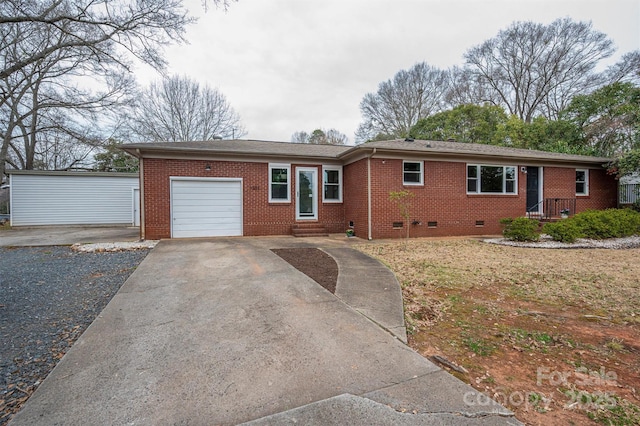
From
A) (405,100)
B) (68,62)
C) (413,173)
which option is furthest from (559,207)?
(68,62)

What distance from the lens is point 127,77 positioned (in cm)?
1808

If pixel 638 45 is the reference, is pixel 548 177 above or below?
below

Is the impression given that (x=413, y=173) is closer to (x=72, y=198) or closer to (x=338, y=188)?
(x=338, y=188)

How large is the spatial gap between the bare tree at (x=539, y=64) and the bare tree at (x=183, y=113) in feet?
70.0

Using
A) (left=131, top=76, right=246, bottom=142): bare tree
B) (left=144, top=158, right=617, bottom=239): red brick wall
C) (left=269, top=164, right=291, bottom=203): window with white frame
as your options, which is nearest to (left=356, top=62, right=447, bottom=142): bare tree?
(left=131, top=76, right=246, bottom=142): bare tree

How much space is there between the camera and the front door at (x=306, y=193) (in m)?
11.1

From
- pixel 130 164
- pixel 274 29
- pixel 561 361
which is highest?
pixel 274 29

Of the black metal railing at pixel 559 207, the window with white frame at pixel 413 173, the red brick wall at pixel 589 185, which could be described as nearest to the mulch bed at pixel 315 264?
the window with white frame at pixel 413 173

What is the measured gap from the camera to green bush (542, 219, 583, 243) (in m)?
9.03

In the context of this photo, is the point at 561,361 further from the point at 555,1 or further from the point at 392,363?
the point at 555,1

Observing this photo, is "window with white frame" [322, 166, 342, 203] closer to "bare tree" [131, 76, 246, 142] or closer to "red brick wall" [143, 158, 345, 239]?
"red brick wall" [143, 158, 345, 239]

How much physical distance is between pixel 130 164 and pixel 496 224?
2604 cm

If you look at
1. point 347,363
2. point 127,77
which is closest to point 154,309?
point 347,363

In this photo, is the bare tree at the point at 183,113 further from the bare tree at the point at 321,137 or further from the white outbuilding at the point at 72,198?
the bare tree at the point at 321,137
